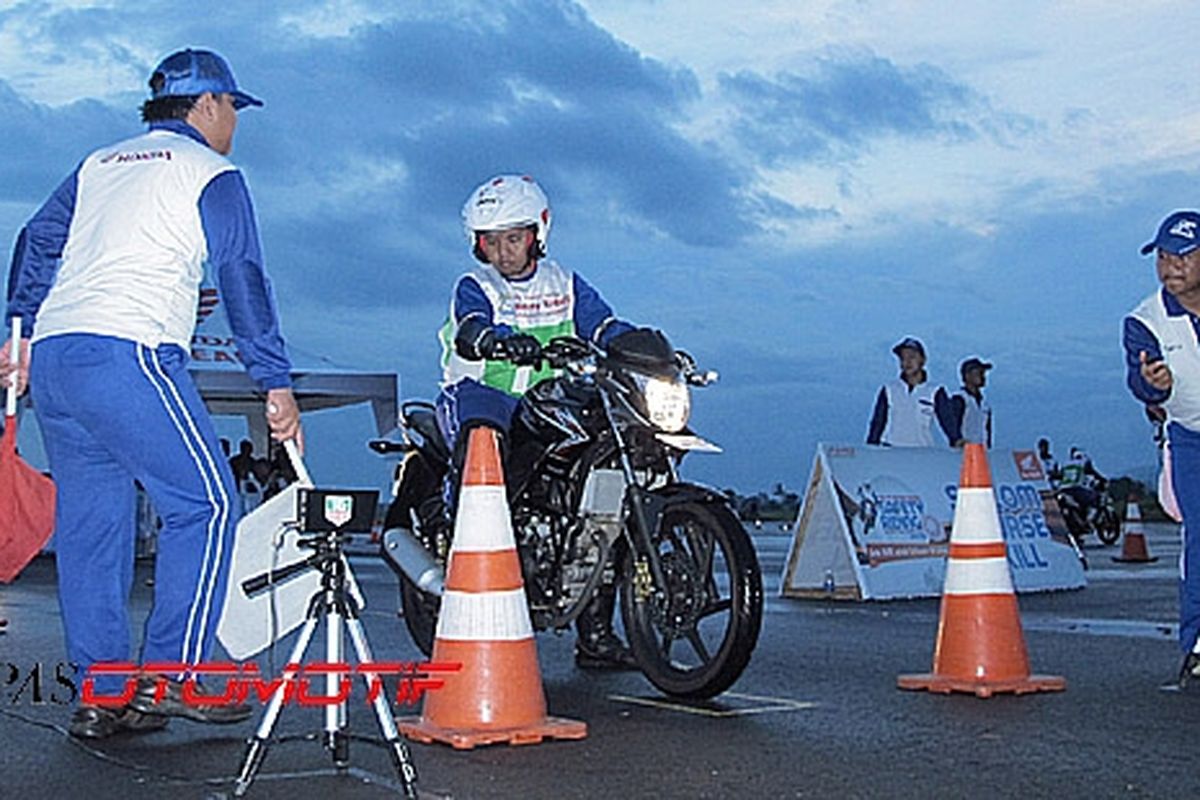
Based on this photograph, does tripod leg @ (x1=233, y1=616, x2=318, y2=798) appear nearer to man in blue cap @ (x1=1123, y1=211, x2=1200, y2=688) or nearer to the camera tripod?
the camera tripod

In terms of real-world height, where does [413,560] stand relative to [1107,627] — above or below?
above

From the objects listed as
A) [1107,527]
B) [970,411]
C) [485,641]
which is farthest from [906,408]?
[1107,527]

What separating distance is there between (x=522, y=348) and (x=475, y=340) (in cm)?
29

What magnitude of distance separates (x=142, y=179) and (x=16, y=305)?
0.72m

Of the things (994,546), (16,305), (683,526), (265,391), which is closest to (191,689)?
(265,391)

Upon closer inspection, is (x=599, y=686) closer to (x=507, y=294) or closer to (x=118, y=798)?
(x=507, y=294)

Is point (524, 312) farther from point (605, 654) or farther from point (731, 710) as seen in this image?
point (731, 710)

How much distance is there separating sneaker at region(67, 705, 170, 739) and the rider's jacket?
6.94 ft

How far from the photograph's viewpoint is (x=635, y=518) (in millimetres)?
6664

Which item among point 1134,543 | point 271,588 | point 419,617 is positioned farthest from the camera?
point 1134,543

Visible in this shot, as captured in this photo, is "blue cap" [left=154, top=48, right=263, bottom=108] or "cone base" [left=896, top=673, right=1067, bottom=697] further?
"cone base" [left=896, top=673, right=1067, bottom=697]

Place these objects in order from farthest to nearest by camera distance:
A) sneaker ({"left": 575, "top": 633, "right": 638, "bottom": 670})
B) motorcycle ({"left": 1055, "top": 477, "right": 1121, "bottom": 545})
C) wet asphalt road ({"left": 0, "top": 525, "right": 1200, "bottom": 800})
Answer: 1. motorcycle ({"left": 1055, "top": 477, "right": 1121, "bottom": 545})
2. sneaker ({"left": 575, "top": 633, "right": 638, "bottom": 670})
3. wet asphalt road ({"left": 0, "top": 525, "right": 1200, "bottom": 800})

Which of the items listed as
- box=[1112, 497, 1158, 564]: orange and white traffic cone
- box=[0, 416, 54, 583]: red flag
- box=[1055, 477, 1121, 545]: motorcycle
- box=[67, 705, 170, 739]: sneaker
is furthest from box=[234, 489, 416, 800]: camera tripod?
box=[1055, 477, 1121, 545]: motorcycle

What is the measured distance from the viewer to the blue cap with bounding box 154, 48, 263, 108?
5938 millimetres
